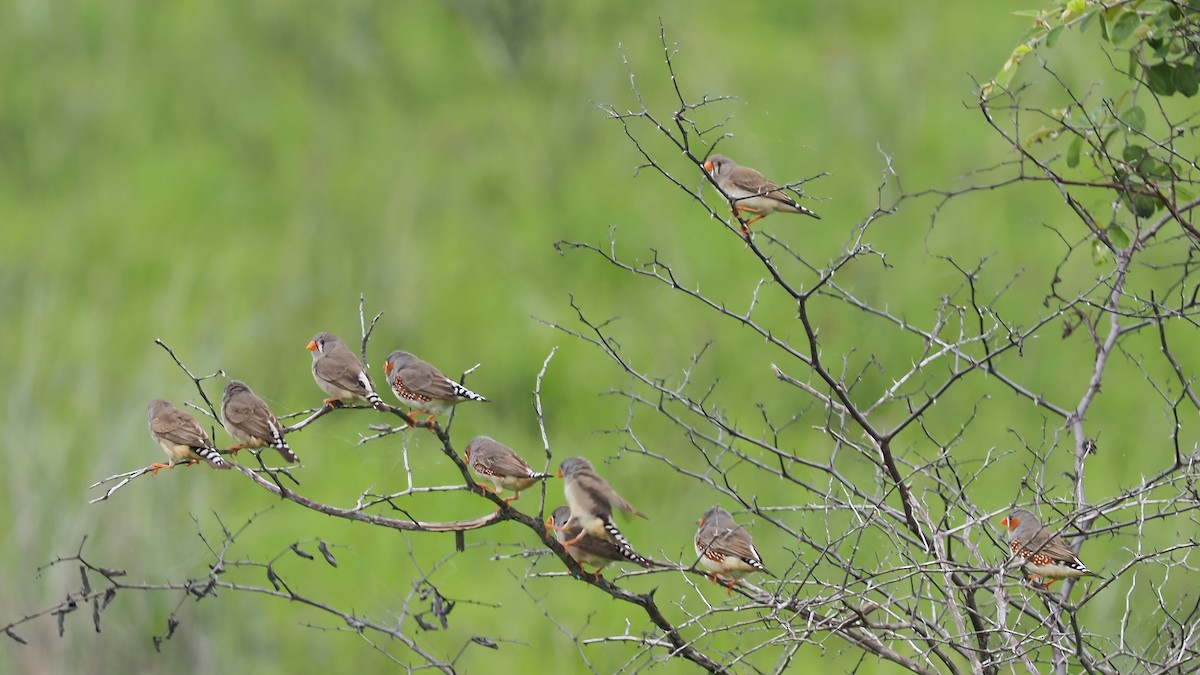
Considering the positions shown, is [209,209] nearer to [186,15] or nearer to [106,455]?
[186,15]

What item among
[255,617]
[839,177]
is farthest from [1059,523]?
[839,177]

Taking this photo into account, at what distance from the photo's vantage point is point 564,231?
1355 cm

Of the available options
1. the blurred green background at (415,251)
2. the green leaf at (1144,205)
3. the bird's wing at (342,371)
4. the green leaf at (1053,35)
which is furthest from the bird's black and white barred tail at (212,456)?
the blurred green background at (415,251)

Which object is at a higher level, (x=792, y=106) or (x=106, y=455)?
(x=792, y=106)

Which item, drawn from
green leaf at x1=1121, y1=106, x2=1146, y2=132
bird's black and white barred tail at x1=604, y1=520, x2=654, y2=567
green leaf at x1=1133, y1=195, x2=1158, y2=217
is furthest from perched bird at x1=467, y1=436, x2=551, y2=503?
green leaf at x1=1121, y1=106, x2=1146, y2=132

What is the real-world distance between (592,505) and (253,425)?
1.53m

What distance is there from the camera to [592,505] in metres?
5.91

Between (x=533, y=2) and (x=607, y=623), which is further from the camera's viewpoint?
(x=533, y=2)

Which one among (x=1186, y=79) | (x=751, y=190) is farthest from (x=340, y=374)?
(x=1186, y=79)

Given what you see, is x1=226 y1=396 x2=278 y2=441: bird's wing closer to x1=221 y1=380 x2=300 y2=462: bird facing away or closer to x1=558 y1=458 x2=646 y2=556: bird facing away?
x1=221 y1=380 x2=300 y2=462: bird facing away

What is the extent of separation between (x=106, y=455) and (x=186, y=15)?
702 centimetres

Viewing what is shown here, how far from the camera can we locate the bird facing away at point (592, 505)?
5.74 m

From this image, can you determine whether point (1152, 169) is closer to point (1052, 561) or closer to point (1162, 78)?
point (1162, 78)

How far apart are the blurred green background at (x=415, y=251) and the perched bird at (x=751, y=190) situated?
3417mm
